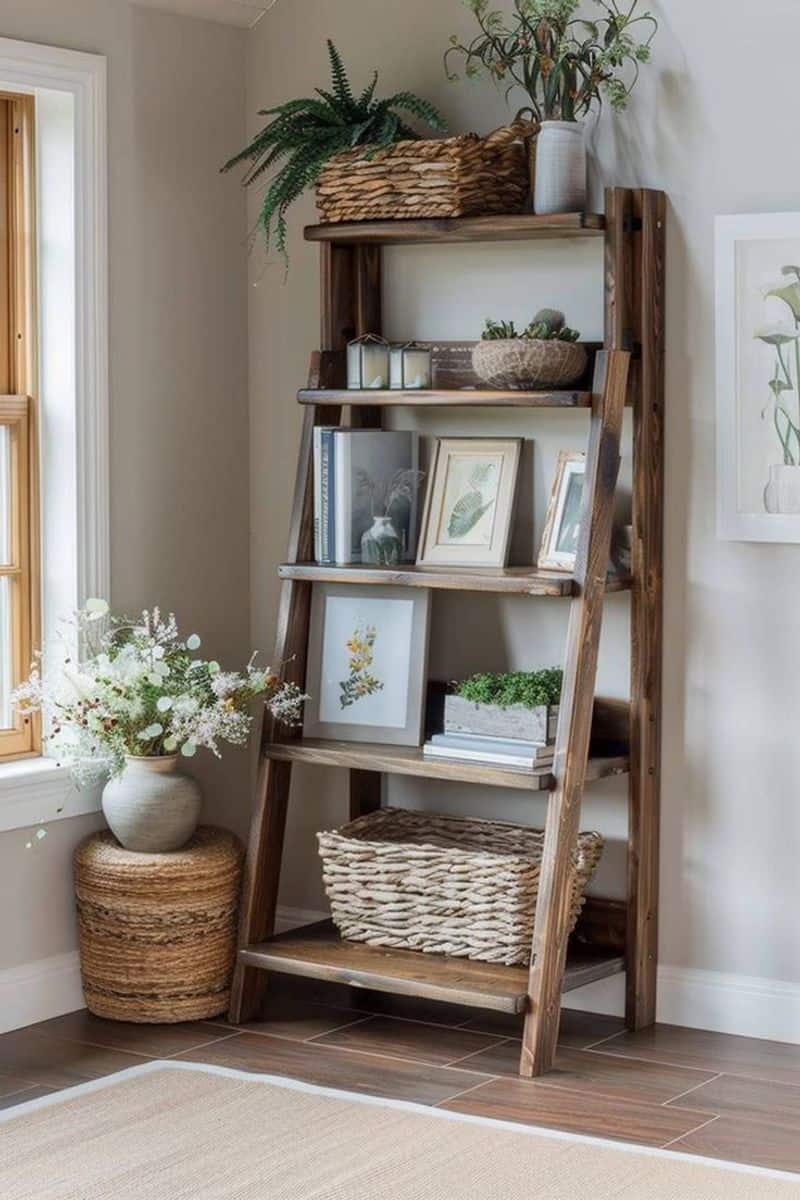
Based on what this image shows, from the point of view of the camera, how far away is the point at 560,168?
4012 mm

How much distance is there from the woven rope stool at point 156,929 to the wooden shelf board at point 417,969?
4.7 inches

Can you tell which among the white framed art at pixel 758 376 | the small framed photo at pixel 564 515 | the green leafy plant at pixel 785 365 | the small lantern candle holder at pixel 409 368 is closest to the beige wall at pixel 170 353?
the small lantern candle holder at pixel 409 368

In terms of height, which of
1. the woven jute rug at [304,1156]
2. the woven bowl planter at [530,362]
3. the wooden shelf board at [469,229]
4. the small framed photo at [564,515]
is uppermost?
the wooden shelf board at [469,229]

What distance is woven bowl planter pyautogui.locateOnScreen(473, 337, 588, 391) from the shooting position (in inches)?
156

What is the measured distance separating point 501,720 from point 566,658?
24 centimetres

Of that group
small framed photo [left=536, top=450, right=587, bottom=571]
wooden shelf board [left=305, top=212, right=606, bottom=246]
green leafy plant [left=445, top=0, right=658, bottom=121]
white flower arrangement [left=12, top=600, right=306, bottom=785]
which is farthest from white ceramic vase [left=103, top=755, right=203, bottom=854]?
green leafy plant [left=445, top=0, right=658, bottom=121]

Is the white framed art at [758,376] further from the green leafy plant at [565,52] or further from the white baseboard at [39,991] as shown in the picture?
the white baseboard at [39,991]

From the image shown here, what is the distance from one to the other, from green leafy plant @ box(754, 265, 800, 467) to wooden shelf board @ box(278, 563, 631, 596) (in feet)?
1.51

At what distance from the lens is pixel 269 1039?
4.11 m

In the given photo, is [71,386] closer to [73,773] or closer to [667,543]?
[73,773]

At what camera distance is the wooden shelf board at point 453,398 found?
3912 millimetres

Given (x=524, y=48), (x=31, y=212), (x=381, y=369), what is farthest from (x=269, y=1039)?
(x=524, y=48)

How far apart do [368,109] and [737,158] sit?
2.91 ft

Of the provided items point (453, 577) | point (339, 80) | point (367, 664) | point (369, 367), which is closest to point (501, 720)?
point (453, 577)
